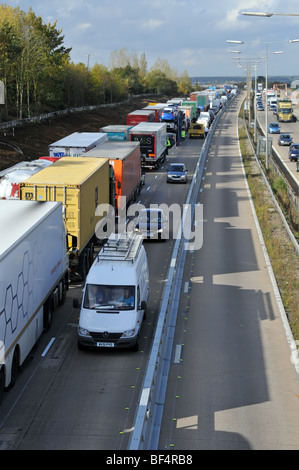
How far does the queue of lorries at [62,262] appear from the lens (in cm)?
1513

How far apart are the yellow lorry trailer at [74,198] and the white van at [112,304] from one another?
150 inches

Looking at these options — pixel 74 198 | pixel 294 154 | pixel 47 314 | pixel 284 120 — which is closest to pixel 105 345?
pixel 47 314

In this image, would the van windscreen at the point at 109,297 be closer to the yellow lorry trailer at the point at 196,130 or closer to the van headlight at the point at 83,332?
the van headlight at the point at 83,332

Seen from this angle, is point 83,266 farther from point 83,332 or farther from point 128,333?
point 128,333

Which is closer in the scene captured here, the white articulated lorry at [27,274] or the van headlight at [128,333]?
the white articulated lorry at [27,274]

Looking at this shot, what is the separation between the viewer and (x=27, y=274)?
16172 mm

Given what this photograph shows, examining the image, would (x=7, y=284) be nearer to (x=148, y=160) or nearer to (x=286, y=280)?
(x=286, y=280)

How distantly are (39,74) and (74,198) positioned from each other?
56339mm

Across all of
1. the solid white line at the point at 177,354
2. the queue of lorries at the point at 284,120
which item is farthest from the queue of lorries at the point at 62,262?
the queue of lorries at the point at 284,120

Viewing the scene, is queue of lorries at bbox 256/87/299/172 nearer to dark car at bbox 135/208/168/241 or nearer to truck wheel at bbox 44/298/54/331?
dark car at bbox 135/208/168/241

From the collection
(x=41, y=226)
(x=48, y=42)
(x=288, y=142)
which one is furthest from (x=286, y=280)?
(x=48, y=42)

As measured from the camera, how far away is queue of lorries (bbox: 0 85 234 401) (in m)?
15.1

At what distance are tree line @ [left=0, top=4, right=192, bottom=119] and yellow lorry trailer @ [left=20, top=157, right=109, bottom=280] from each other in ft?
131

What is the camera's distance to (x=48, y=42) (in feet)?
296
